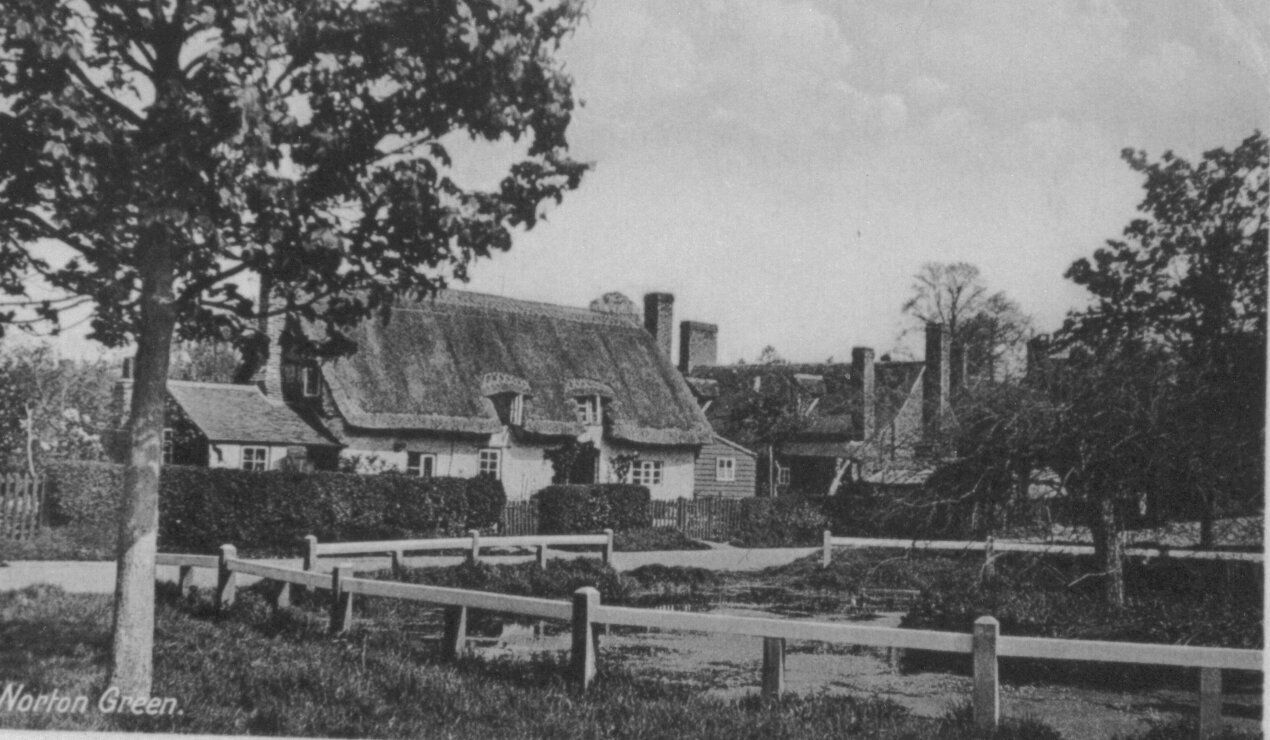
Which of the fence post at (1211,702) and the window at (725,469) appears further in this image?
the window at (725,469)

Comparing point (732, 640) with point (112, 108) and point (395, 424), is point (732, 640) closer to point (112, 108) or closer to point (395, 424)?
point (112, 108)

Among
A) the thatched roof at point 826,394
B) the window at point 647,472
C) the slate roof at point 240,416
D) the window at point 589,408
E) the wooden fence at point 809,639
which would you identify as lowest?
the wooden fence at point 809,639

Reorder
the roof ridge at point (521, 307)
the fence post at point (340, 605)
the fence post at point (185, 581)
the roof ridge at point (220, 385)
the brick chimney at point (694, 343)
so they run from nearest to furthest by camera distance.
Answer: the fence post at point (340, 605) → the fence post at point (185, 581) → the roof ridge at point (220, 385) → the roof ridge at point (521, 307) → the brick chimney at point (694, 343)

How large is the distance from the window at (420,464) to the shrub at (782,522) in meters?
8.00

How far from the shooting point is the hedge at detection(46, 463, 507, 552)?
18109mm

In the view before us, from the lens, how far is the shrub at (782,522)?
27891mm

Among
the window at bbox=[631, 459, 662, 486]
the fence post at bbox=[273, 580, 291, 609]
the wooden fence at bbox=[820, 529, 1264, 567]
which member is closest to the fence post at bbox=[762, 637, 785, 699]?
the wooden fence at bbox=[820, 529, 1264, 567]

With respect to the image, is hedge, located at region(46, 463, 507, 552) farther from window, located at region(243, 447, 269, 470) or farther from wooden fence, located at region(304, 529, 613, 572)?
wooden fence, located at region(304, 529, 613, 572)

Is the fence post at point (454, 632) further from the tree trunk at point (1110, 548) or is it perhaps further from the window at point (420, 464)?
the window at point (420, 464)

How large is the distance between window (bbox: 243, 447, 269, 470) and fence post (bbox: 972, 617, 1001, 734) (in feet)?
67.9

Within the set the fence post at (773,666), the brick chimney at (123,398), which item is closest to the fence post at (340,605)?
the fence post at (773,666)

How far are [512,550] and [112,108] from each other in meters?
17.0

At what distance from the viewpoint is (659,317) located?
3656 cm

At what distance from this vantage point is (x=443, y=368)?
28.3 m
